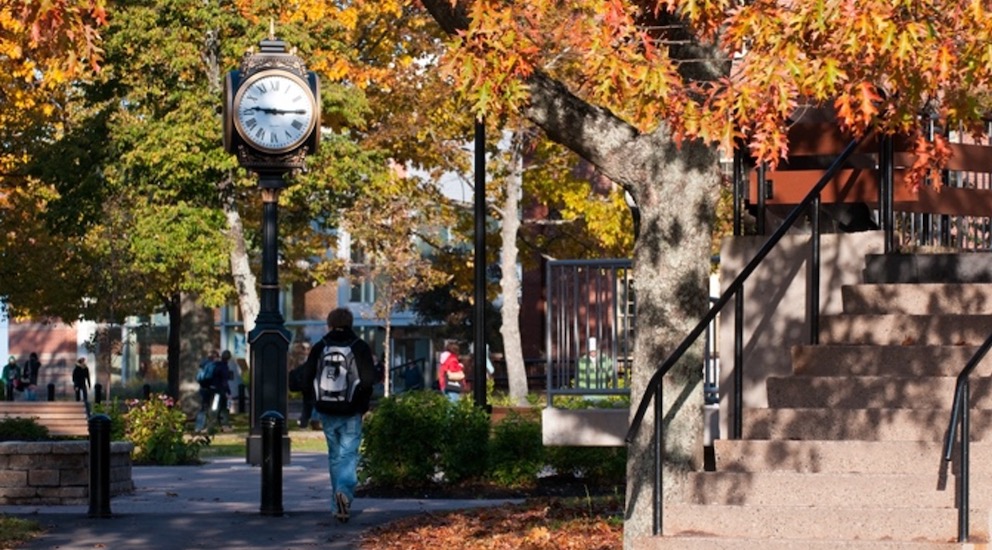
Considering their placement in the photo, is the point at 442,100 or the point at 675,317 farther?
the point at 442,100

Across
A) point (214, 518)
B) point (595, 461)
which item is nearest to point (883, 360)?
point (214, 518)

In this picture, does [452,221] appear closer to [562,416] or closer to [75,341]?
[562,416]

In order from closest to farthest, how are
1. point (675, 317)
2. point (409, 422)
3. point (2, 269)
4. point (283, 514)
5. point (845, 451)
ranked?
point (845, 451), point (675, 317), point (283, 514), point (409, 422), point (2, 269)

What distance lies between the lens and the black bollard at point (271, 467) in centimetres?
1650

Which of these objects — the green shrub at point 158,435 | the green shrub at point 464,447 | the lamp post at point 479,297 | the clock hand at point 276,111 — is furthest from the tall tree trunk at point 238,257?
the green shrub at point 464,447

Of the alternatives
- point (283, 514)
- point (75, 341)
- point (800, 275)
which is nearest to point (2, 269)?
point (283, 514)

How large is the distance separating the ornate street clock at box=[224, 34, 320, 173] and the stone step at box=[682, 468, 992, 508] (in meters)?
11.7

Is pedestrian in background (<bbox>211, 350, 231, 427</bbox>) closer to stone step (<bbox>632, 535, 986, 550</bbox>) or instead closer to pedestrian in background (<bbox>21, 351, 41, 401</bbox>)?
pedestrian in background (<bbox>21, 351, 41, 401</bbox>)

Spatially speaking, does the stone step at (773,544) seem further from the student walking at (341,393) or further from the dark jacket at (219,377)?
the dark jacket at (219,377)

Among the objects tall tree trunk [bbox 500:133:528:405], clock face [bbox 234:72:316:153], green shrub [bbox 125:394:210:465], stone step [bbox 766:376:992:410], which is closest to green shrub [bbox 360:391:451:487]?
clock face [bbox 234:72:316:153]

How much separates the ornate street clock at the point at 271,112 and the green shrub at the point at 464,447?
4.27 m

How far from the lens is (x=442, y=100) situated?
37.7 metres

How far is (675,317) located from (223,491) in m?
9.00

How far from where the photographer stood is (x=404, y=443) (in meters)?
19.5
